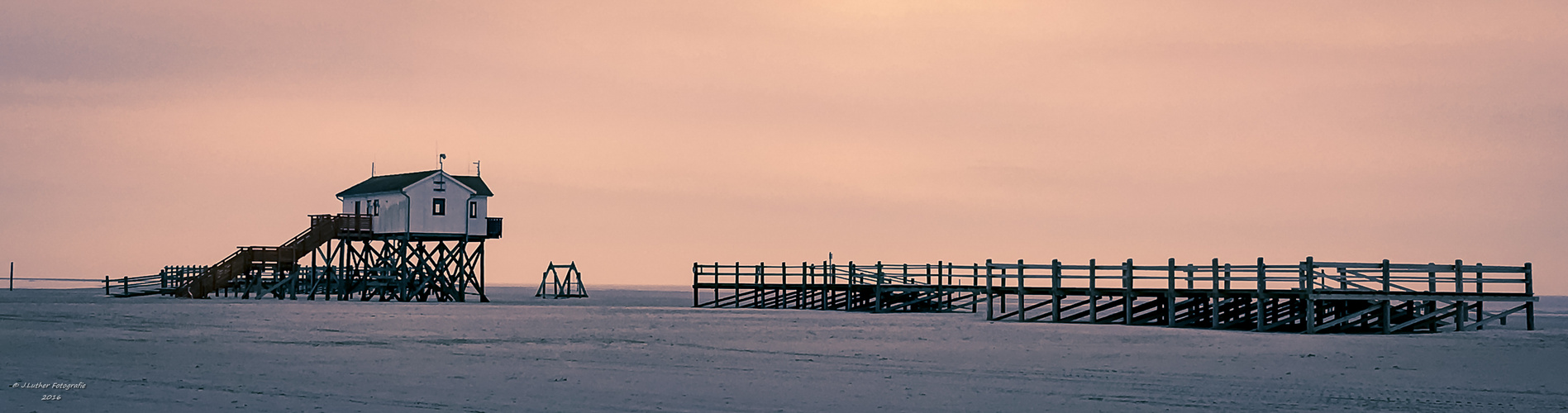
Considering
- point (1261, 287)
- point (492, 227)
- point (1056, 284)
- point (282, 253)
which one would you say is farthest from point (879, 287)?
point (282, 253)

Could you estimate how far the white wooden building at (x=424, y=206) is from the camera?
54.8 meters

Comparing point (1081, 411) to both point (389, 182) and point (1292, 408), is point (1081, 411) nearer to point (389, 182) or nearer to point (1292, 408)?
point (1292, 408)

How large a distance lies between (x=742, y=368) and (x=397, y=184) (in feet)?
134

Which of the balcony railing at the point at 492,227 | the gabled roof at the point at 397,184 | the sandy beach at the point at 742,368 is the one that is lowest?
the sandy beach at the point at 742,368

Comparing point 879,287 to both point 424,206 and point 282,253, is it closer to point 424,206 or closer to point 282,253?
point 424,206

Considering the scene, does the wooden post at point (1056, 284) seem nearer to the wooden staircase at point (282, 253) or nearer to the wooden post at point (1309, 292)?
the wooden post at point (1309, 292)

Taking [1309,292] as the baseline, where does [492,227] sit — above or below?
above

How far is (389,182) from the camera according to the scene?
56.7 metres

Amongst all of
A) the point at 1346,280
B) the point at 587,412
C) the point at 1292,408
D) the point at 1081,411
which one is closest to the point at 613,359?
the point at 587,412

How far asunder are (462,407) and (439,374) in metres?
3.47

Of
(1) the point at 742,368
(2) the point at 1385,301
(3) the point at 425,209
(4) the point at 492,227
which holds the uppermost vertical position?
(3) the point at 425,209

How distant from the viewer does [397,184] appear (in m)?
55.5

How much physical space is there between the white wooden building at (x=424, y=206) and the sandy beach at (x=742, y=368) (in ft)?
82.4

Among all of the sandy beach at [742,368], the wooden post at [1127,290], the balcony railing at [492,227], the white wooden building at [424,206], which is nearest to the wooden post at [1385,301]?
the sandy beach at [742,368]
